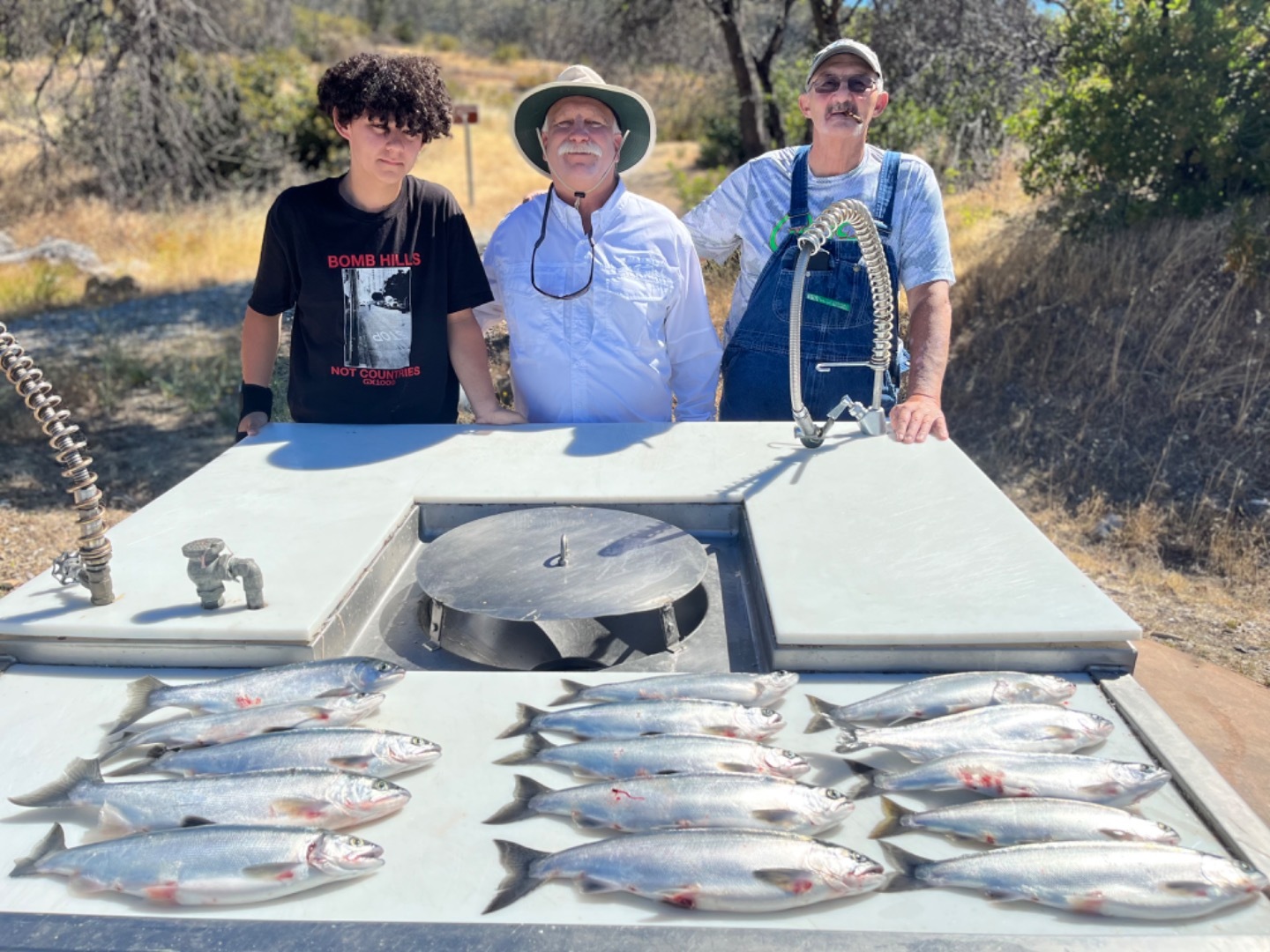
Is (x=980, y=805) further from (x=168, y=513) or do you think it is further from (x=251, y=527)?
(x=168, y=513)

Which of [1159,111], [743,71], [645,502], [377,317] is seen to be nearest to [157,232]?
[743,71]

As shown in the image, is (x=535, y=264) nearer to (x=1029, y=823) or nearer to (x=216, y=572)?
(x=216, y=572)

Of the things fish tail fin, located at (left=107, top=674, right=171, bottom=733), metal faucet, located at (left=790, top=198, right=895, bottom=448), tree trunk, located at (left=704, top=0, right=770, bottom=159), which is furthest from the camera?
tree trunk, located at (left=704, top=0, right=770, bottom=159)

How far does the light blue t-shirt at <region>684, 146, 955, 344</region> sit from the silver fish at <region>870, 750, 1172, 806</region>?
200 centimetres

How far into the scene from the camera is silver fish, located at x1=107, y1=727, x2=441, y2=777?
5.66 ft

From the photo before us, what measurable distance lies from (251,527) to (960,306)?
23.4 ft

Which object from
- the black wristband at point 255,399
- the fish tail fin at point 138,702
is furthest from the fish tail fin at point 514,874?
the black wristband at point 255,399

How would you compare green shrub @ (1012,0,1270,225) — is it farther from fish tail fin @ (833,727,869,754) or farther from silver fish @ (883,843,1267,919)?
silver fish @ (883,843,1267,919)

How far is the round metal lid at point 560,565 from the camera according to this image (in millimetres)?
2189

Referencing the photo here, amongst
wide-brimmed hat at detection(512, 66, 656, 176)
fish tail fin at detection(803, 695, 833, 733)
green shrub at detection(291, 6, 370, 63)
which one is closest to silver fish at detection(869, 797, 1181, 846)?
fish tail fin at detection(803, 695, 833, 733)

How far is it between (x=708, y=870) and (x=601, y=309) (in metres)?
2.08

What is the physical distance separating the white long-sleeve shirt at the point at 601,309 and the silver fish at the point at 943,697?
165 cm

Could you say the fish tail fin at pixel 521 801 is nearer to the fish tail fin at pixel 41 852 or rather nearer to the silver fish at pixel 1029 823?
the silver fish at pixel 1029 823

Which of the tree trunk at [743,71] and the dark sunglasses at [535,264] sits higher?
the tree trunk at [743,71]
